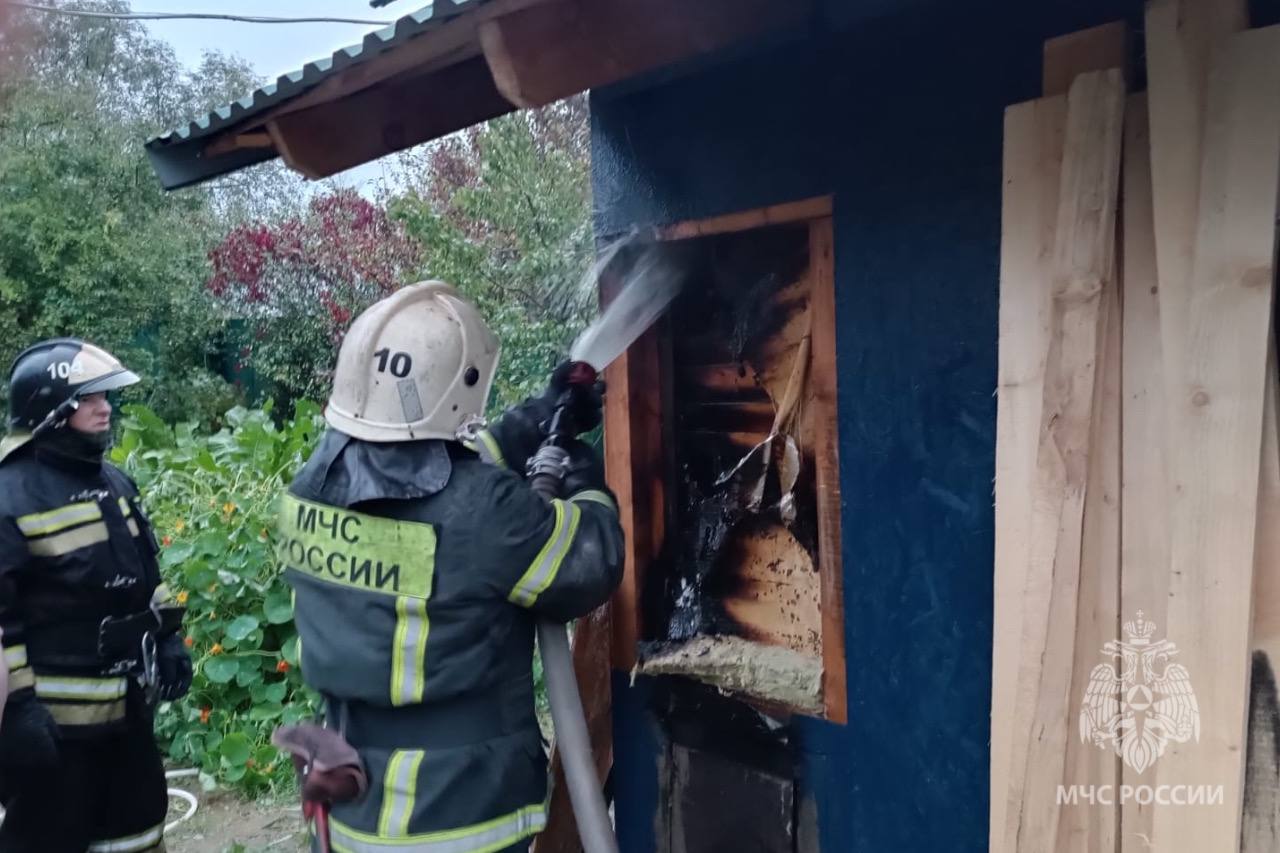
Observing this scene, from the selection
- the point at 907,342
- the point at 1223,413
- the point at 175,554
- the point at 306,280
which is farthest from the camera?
the point at 306,280

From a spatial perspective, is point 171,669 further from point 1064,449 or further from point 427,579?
point 1064,449

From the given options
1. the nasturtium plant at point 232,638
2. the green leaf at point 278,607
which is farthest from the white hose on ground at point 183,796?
the green leaf at point 278,607

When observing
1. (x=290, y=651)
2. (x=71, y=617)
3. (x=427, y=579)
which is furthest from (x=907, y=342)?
(x=290, y=651)

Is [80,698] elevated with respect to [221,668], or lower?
elevated

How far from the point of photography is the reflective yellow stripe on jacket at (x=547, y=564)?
95.0 inches

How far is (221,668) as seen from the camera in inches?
227

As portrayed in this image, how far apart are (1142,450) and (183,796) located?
533 centimetres

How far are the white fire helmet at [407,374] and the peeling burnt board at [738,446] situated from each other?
1.04m

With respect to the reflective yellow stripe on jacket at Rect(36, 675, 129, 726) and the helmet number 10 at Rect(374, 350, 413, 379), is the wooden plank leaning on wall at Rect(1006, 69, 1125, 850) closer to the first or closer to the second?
the helmet number 10 at Rect(374, 350, 413, 379)

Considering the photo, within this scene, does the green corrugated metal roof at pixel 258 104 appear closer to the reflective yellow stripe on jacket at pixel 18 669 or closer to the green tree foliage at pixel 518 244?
the reflective yellow stripe on jacket at pixel 18 669

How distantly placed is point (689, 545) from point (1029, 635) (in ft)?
4.90

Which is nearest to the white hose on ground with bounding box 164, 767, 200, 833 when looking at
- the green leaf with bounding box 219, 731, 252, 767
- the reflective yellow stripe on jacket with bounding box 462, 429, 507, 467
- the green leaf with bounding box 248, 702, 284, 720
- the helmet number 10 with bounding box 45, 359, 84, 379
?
the green leaf with bounding box 219, 731, 252, 767

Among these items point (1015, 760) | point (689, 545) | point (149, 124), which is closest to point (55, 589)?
point (689, 545)

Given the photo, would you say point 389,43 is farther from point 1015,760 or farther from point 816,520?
point 1015,760
